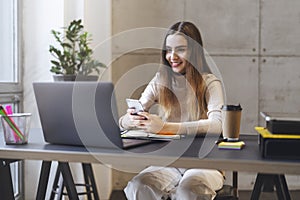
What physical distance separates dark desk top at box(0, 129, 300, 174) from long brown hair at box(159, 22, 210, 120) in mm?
564

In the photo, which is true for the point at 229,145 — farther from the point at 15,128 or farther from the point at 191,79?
the point at 15,128

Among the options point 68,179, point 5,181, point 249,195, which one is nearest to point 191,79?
point 68,179

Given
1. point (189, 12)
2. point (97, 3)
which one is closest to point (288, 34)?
point (189, 12)

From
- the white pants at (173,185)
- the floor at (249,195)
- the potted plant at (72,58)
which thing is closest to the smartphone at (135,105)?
the white pants at (173,185)

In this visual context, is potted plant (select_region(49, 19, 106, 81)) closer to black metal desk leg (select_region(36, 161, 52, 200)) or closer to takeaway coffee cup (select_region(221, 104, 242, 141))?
black metal desk leg (select_region(36, 161, 52, 200))

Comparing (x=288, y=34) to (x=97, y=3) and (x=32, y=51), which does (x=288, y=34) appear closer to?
(x=97, y=3)

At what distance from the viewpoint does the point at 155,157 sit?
1421 mm

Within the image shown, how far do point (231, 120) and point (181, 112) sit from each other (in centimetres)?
59

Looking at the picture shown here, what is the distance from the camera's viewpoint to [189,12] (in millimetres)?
4121

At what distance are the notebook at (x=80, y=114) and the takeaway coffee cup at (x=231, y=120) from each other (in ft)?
Answer: 1.22

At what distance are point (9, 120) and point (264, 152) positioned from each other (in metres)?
1.03

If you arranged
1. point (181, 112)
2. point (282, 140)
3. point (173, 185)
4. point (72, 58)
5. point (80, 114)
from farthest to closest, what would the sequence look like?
point (72, 58) → point (181, 112) → point (173, 185) → point (80, 114) → point (282, 140)

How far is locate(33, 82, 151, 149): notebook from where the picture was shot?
4.94 feet

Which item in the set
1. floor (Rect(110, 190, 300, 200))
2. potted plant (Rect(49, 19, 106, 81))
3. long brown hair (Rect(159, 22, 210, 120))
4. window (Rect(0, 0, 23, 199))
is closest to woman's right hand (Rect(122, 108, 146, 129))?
long brown hair (Rect(159, 22, 210, 120))
